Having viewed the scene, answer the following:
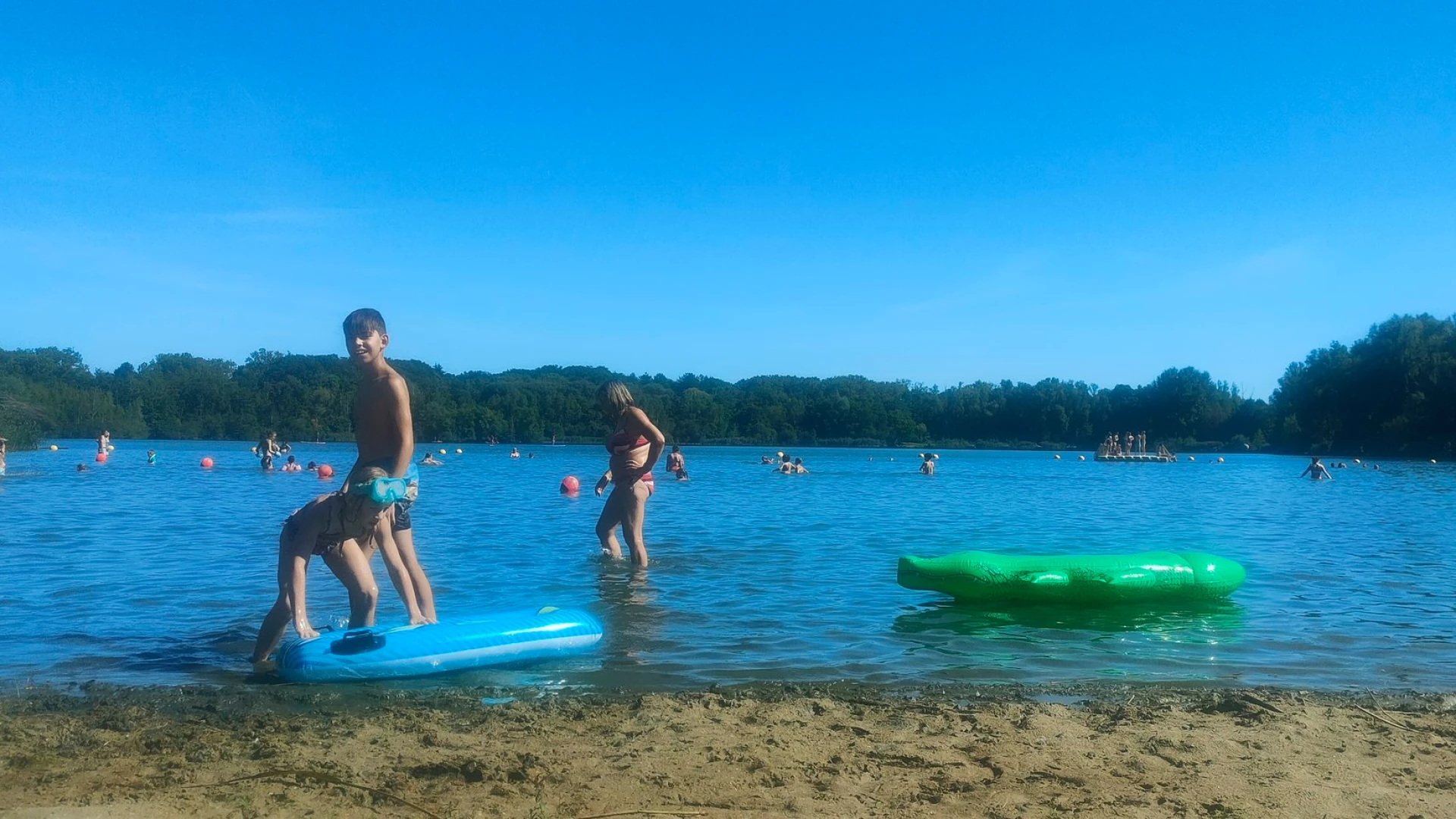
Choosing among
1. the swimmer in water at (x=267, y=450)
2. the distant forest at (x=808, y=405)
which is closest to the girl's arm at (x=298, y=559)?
the swimmer in water at (x=267, y=450)

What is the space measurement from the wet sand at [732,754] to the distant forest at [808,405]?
65.3 m

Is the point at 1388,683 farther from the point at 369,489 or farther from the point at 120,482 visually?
the point at 120,482

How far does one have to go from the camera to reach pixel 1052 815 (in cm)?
347

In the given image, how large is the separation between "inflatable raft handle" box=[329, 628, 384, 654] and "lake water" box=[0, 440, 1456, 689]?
1.36ft

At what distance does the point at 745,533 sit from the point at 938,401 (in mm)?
112974

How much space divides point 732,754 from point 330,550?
2537 millimetres

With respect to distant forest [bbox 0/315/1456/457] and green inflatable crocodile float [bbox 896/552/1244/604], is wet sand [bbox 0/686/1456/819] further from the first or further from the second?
distant forest [bbox 0/315/1456/457]

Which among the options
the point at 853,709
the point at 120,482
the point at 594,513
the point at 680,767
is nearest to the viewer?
the point at 680,767

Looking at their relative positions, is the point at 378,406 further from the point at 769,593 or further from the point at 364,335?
the point at 769,593

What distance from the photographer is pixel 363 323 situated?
18.5 feet

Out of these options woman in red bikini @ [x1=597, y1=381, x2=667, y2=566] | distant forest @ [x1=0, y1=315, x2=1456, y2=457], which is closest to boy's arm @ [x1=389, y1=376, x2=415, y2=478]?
woman in red bikini @ [x1=597, y1=381, x2=667, y2=566]

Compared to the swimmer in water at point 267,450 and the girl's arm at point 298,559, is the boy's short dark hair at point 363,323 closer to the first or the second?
the girl's arm at point 298,559

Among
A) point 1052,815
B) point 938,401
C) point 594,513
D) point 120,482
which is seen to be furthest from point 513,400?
point 1052,815

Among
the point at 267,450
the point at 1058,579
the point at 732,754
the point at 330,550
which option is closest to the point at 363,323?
the point at 330,550
